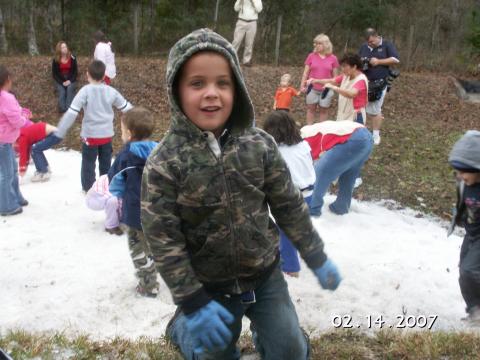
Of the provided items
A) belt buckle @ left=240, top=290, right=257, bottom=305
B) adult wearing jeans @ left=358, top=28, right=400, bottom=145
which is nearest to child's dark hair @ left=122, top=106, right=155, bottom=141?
belt buckle @ left=240, top=290, right=257, bottom=305

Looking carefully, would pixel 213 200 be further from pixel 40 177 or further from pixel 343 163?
pixel 40 177

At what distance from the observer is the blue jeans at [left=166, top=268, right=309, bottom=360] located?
2529mm

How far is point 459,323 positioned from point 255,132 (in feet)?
9.24

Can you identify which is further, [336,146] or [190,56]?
[336,146]

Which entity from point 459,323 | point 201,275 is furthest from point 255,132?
point 459,323

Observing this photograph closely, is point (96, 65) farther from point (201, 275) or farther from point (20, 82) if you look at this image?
point (20, 82)

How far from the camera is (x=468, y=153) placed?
145 inches

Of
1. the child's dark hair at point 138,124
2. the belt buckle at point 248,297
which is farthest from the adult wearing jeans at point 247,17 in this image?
the belt buckle at point 248,297

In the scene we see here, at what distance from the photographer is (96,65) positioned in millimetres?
5902

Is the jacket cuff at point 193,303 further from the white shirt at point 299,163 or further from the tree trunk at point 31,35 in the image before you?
the tree trunk at point 31,35

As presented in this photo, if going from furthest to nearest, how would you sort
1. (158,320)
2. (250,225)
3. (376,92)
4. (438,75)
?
(438,75) < (376,92) < (158,320) < (250,225)

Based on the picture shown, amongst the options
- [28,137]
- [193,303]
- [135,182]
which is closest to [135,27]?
[28,137]

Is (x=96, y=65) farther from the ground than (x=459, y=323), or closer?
farther from the ground

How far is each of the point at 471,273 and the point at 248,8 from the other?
36.3 feet
